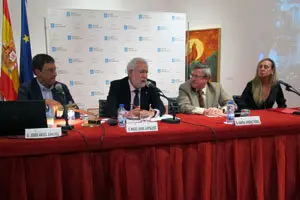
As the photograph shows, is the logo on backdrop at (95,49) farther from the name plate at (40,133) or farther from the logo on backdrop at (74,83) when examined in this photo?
the name plate at (40,133)

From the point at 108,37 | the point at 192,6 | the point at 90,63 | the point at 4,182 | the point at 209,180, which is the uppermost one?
the point at 192,6

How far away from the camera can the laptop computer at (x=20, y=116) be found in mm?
1509

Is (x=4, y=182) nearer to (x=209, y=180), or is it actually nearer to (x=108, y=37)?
(x=209, y=180)

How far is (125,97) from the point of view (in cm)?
253

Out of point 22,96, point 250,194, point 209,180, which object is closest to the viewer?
point 209,180

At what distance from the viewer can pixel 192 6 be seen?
178 inches

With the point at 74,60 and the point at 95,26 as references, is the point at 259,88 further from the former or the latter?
the point at 74,60

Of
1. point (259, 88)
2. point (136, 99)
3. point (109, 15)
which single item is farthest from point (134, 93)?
point (109, 15)

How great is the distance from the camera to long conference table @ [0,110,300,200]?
1.47m

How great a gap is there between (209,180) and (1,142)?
4.01 feet

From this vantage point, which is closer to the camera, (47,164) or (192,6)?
(47,164)

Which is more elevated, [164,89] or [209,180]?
[164,89]

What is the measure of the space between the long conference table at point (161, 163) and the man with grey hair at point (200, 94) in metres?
0.50

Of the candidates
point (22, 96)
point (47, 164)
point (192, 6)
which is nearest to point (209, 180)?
point (47, 164)
